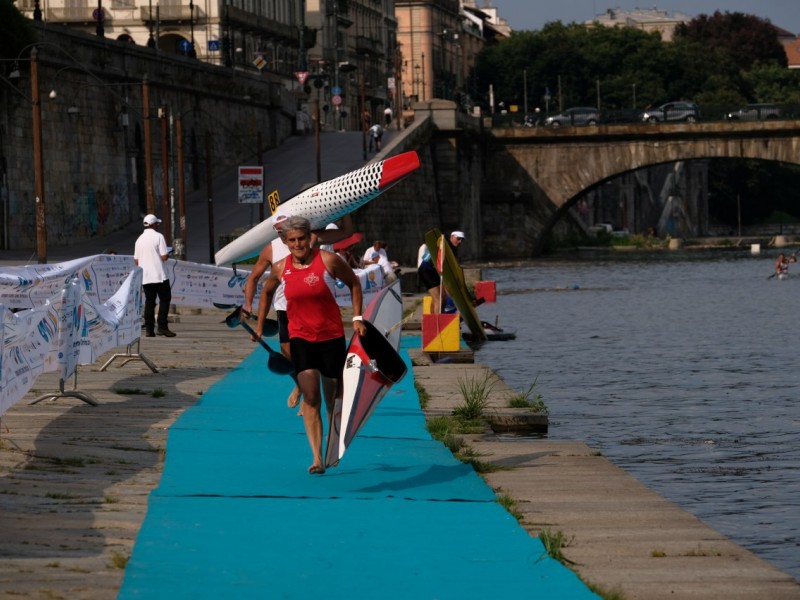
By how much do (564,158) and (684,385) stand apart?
60.4 m

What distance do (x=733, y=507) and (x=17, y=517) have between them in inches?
201

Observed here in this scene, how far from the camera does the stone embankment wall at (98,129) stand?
49.5 meters

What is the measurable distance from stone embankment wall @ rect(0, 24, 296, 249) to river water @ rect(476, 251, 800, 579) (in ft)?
39.9

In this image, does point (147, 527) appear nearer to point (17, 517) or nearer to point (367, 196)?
point (17, 517)

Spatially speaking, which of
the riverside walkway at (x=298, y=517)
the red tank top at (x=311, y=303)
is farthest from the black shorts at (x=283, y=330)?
the red tank top at (x=311, y=303)

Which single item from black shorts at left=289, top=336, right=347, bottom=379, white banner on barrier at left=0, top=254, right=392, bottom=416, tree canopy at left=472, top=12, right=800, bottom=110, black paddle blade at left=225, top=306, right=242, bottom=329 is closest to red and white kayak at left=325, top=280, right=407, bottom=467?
black shorts at left=289, top=336, right=347, bottom=379

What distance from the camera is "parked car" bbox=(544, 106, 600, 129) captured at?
274 ft

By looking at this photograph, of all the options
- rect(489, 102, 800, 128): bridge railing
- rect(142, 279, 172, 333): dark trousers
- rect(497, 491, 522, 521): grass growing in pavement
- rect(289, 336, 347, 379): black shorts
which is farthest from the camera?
rect(489, 102, 800, 128): bridge railing

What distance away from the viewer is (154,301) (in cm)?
2388

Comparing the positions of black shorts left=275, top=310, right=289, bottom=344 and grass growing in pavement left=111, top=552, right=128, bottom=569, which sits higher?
black shorts left=275, top=310, right=289, bottom=344

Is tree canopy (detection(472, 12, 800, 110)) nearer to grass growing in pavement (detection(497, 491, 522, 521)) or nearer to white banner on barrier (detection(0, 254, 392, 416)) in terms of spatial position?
white banner on barrier (detection(0, 254, 392, 416))

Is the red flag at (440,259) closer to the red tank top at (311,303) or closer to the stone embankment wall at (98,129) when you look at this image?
the red tank top at (311,303)

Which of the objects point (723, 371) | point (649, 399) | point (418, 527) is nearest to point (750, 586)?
point (418, 527)

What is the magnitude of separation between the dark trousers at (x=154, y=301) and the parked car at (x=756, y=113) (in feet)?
195
